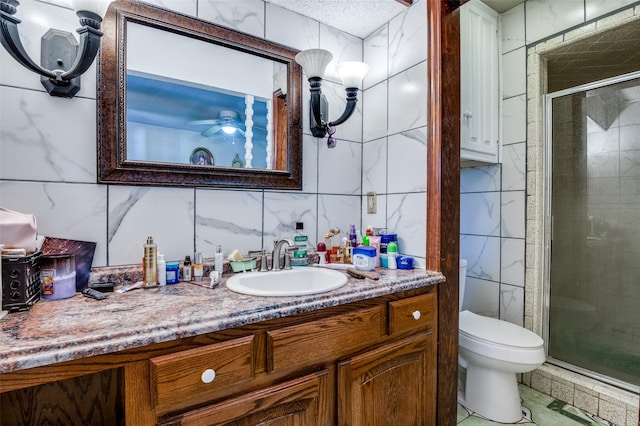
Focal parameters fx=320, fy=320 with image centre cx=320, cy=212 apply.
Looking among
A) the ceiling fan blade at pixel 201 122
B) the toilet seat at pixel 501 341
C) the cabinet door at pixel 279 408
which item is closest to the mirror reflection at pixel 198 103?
the ceiling fan blade at pixel 201 122

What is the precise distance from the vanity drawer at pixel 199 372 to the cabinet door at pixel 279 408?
39 mm

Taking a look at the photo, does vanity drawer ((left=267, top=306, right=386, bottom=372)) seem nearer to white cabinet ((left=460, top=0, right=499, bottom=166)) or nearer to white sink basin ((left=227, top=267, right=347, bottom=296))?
white sink basin ((left=227, top=267, right=347, bottom=296))

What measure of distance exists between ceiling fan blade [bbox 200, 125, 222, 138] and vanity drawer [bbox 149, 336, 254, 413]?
0.88 meters

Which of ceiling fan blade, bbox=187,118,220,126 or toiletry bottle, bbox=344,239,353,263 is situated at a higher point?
ceiling fan blade, bbox=187,118,220,126

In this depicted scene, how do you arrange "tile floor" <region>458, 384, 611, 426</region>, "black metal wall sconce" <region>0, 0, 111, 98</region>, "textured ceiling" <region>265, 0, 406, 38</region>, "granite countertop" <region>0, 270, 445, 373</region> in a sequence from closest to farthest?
"granite countertop" <region>0, 270, 445, 373</region> → "black metal wall sconce" <region>0, 0, 111, 98</region> → "textured ceiling" <region>265, 0, 406, 38</region> → "tile floor" <region>458, 384, 611, 426</region>

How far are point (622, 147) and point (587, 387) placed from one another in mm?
1346

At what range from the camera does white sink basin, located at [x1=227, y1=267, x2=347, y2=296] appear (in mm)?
1236

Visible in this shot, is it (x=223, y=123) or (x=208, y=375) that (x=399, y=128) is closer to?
(x=223, y=123)

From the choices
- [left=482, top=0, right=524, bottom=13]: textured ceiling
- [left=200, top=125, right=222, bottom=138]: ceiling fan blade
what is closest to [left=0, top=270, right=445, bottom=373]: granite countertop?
[left=200, top=125, right=222, bottom=138]: ceiling fan blade

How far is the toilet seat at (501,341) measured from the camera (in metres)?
1.55

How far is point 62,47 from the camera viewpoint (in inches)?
42.6

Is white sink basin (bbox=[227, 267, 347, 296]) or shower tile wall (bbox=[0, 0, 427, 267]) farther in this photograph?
white sink basin (bbox=[227, 267, 347, 296])

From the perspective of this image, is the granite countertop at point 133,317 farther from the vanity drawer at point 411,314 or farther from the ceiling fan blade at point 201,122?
the ceiling fan blade at point 201,122

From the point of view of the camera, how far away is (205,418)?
0.81 meters
